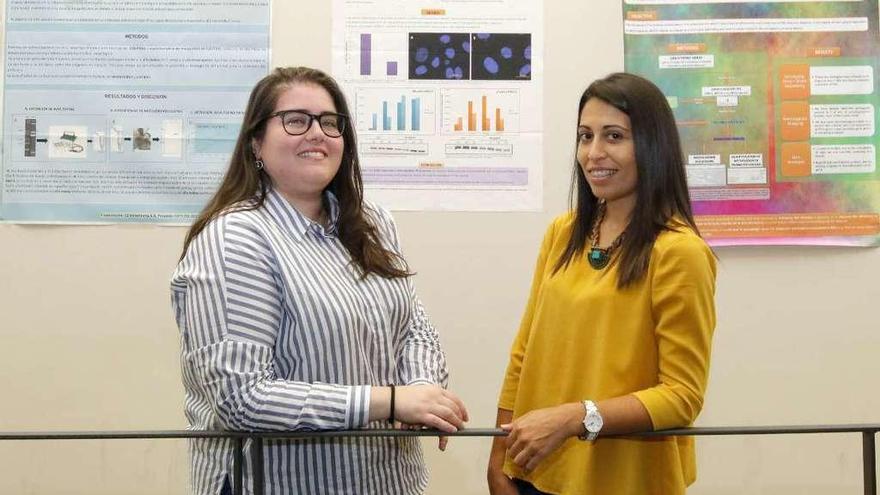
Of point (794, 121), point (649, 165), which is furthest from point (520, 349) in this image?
point (794, 121)

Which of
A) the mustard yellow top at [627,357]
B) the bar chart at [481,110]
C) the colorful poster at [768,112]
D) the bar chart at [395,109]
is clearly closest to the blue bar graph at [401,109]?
the bar chart at [395,109]

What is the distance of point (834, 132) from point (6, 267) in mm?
2590

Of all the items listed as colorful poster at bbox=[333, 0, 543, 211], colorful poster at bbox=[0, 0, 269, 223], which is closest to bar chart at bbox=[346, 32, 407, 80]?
colorful poster at bbox=[333, 0, 543, 211]

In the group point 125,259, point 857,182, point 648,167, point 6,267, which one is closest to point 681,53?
point 857,182

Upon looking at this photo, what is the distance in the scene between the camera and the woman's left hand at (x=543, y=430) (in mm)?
1341

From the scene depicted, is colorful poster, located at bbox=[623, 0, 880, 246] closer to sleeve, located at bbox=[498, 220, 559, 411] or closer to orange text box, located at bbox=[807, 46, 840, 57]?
orange text box, located at bbox=[807, 46, 840, 57]

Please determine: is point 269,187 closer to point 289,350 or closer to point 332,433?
point 289,350

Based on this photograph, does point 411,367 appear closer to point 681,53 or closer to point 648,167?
point 648,167

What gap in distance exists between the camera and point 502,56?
2.56 meters

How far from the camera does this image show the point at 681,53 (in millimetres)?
2557

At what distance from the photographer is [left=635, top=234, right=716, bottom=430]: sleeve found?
135 cm

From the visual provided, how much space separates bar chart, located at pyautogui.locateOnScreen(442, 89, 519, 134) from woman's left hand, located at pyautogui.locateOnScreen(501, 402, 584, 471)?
1361mm

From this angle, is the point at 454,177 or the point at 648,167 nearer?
the point at 648,167

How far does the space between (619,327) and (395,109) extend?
1.37 meters
